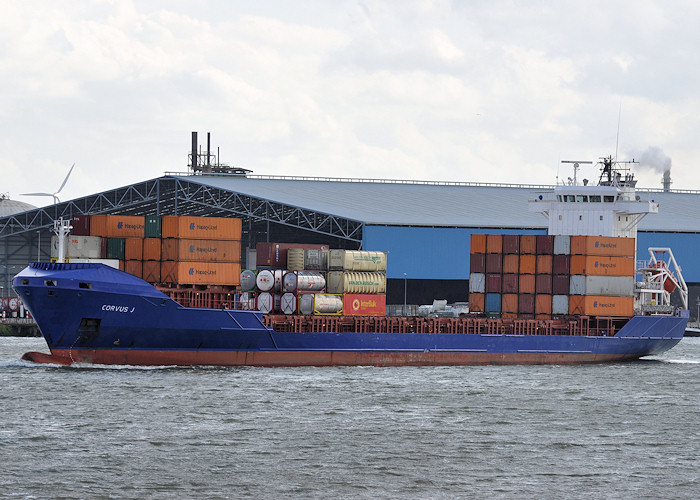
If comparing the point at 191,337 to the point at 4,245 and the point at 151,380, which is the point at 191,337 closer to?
the point at 151,380

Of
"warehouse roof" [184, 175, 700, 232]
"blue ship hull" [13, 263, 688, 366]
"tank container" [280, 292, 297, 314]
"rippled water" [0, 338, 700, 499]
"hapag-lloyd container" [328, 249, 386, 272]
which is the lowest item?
"rippled water" [0, 338, 700, 499]

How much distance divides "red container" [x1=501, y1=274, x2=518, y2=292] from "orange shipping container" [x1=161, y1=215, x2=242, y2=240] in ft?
58.1

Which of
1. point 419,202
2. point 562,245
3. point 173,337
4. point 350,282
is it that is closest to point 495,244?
point 562,245

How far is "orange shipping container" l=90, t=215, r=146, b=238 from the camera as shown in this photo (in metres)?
60.6

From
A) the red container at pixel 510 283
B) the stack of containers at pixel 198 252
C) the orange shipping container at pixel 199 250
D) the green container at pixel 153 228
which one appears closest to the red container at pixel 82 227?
the green container at pixel 153 228

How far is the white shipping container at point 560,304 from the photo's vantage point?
220ft

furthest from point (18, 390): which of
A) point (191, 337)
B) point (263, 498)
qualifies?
point (263, 498)

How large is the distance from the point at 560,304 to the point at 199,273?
22.8 metres

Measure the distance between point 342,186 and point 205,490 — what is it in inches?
3452

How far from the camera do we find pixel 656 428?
139 feet

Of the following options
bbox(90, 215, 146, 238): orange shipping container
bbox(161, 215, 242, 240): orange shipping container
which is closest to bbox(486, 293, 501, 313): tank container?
bbox(161, 215, 242, 240): orange shipping container

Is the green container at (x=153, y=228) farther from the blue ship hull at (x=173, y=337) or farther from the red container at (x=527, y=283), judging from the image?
the red container at (x=527, y=283)

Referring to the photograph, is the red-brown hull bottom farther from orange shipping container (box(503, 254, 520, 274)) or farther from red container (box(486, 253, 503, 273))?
red container (box(486, 253, 503, 273))

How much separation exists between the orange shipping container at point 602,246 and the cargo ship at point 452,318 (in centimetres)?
6
